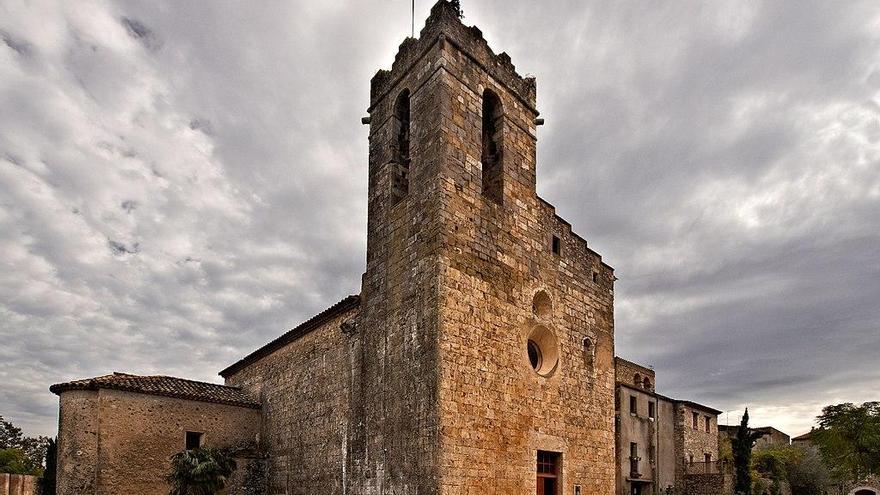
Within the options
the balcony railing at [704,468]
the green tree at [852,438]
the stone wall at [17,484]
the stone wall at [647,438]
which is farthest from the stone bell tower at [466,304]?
the green tree at [852,438]

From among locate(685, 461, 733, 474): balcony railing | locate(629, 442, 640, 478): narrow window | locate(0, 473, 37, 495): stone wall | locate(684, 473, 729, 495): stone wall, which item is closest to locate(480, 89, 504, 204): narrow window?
locate(629, 442, 640, 478): narrow window

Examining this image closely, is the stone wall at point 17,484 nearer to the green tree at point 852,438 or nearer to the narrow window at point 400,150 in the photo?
the narrow window at point 400,150

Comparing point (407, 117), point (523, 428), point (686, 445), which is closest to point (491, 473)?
point (523, 428)

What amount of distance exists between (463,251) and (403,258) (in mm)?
1355

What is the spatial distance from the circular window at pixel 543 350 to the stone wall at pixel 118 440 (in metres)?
11.6

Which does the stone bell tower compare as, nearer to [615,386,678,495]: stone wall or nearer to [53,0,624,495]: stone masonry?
[53,0,624,495]: stone masonry

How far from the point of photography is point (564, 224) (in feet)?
52.2

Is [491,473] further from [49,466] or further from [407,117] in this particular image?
[49,466]

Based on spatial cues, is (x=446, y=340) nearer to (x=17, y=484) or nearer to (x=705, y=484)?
(x=17, y=484)

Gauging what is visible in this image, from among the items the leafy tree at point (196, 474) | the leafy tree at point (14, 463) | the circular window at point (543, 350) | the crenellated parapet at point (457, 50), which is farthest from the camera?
the leafy tree at point (14, 463)

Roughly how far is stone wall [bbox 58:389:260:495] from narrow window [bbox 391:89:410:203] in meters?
10.8

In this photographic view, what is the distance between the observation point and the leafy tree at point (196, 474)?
53.6ft

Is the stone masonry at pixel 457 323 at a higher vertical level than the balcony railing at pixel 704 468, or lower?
higher

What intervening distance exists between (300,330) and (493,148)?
8510 mm
